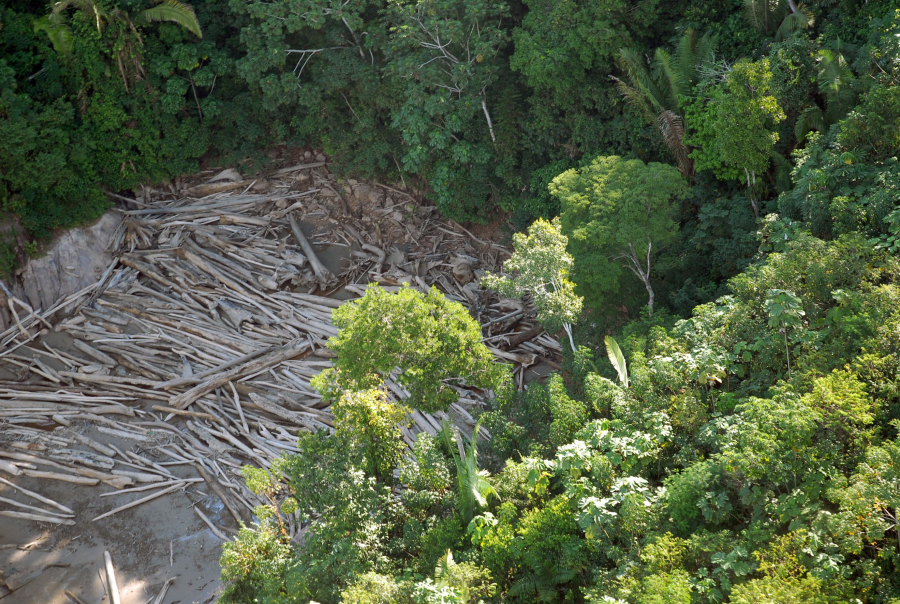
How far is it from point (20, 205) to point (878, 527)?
2141cm

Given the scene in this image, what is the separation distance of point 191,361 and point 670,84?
45.7 feet

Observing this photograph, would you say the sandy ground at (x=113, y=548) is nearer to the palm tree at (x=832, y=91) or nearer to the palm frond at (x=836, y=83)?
the palm tree at (x=832, y=91)

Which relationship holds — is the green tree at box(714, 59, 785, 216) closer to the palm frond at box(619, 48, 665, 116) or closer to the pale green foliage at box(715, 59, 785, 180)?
the pale green foliage at box(715, 59, 785, 180)

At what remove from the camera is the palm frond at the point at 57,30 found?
63.8 ft

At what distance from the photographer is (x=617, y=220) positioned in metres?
13.9

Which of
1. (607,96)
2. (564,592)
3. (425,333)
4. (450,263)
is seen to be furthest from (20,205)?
(564,592)

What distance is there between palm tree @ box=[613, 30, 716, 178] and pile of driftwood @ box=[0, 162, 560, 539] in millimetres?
5888

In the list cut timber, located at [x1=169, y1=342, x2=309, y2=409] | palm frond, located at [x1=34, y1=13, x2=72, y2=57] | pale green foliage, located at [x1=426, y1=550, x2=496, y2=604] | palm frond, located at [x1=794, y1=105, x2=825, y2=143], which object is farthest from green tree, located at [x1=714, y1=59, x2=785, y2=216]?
palm frond, located at [x1=34, y1=13, x2=72, y2=57]

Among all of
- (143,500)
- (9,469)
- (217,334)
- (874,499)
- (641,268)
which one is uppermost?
(874,499)

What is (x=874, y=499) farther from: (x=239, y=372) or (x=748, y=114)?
(x=239, y=372)

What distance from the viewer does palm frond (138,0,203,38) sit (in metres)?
20.5

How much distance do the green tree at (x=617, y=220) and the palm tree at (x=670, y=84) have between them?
204cm

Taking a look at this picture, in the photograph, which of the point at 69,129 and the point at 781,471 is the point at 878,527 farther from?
the point at 69,129

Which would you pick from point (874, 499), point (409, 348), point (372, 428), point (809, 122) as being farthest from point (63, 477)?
point (809, 122)
